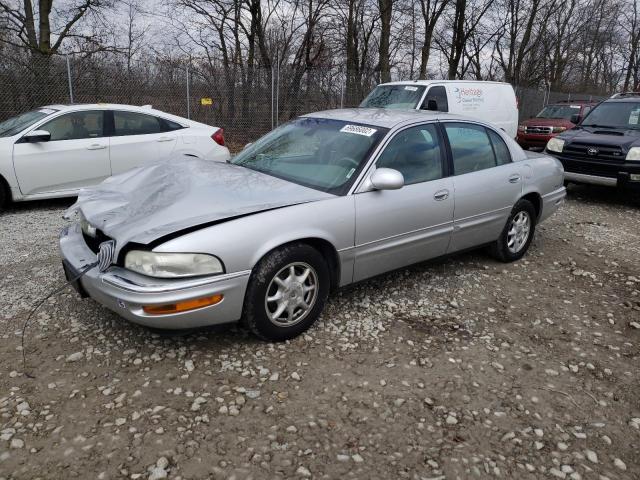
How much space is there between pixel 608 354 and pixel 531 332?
521 millimetres

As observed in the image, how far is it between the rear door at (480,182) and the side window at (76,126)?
4799 mm

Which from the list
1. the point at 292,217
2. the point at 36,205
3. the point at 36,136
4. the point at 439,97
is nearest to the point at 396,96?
the point at 439,97

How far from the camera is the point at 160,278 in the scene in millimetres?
2896

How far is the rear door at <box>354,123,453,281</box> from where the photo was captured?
3713 mm

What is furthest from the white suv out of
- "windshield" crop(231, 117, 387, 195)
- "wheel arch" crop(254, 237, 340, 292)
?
"wheel arch" crop(254, 237, 340, 292)

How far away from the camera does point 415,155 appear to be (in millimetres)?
4129

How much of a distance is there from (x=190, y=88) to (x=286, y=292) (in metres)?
10.0

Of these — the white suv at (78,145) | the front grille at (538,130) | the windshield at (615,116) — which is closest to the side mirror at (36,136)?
the white suv at (78,145)

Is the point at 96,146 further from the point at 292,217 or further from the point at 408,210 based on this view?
the point at 408,210

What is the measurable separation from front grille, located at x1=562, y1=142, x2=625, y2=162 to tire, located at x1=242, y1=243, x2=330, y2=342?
21.6 ft

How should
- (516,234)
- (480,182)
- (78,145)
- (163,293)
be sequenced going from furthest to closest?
(78,145) → (516,234) → (480,182) → (163,293)

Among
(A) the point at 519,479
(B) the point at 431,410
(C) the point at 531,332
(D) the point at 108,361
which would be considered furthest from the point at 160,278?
(C) the point at 531,332

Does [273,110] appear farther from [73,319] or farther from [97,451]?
[97,451]

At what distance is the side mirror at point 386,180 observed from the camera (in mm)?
3557
